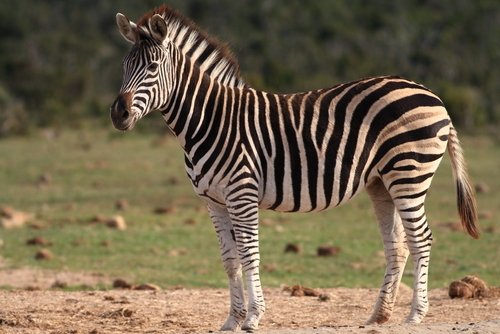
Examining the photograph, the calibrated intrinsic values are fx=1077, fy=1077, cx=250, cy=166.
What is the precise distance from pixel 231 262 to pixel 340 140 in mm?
1221

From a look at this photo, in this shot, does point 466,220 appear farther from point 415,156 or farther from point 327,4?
point 327,4

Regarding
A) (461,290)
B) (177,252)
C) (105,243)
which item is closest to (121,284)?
(177,252)

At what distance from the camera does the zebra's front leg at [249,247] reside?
24.9 ft

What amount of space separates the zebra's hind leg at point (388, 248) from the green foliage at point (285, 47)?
73.2 feet

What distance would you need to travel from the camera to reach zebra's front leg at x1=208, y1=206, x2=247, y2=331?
26.3 ft

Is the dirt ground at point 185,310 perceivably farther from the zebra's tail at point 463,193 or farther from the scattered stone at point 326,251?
the scattered stone at point 326,251

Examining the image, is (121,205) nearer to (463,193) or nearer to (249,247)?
(463,193)

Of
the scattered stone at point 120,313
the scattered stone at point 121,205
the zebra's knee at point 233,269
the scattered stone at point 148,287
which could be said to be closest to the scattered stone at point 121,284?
the scattered stone at point 148,287

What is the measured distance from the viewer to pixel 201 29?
8.14 metres

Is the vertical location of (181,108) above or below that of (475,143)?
below

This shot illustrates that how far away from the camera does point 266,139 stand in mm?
7871

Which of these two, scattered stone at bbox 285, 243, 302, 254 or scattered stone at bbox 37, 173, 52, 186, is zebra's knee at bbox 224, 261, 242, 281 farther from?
scattered stone at bbox 37, 173, 52, 186

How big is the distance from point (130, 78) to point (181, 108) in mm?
471

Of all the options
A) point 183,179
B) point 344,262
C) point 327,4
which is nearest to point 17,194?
point 183,179
